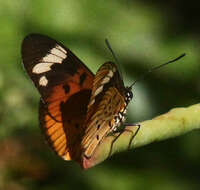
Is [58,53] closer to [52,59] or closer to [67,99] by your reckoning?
[52,59]

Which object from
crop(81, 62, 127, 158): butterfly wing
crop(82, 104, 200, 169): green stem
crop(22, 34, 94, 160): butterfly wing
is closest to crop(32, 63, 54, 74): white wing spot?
crop(22, 34, 94, 160): butterfly wing

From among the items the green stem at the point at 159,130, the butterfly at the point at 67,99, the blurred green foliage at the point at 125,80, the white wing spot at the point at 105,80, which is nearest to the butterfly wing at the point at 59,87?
the butterfly at the point at 67,99

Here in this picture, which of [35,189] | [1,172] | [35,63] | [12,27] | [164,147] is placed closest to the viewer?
[35,63]

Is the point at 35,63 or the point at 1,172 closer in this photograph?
the point at 35,63

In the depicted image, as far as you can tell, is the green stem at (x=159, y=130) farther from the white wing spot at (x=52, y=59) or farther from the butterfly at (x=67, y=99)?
the white wing spot at (x=52, y=59)

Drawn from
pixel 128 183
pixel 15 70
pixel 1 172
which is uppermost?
pixel 15 70

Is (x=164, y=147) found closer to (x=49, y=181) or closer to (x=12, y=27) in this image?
(x=49, y=181)

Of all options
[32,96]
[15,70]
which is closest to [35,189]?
[32,96]
